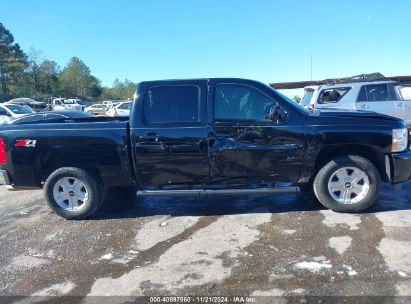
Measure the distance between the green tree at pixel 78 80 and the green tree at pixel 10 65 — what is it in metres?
16.2

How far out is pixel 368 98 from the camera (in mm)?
10805

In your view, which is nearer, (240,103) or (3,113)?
(240,103)

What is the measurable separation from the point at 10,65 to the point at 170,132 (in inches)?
3295

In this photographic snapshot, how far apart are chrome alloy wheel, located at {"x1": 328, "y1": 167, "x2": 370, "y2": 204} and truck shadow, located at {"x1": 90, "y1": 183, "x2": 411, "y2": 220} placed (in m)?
0.32

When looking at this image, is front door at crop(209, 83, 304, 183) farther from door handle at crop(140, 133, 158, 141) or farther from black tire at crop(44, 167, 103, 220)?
black tire at crop(44, 167, 103, 220)

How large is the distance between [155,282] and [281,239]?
1615 millimetres

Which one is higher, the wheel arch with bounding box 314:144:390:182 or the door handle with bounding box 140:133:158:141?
the door handle with bounding box 140:133:158:141

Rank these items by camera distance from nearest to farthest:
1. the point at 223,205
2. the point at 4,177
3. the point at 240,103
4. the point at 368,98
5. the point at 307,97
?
the point at 240,103, the point at 4,177, the point at 223,205, the point at 368,98, the point at 307,97

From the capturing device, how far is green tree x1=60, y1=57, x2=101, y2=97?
101m

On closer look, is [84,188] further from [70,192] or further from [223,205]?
[223,205]

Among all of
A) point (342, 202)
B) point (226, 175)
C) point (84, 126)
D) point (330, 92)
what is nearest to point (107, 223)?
point (84, 126)

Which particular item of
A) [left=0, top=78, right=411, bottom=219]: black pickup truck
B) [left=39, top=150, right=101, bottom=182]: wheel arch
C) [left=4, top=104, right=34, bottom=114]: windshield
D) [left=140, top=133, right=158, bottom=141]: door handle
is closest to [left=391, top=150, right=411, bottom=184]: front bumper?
[left=0, top=78, right=411, bottom=219]: black pickup truck

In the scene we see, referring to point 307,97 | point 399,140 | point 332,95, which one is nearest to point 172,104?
point 399,140

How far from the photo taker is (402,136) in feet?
16.4
